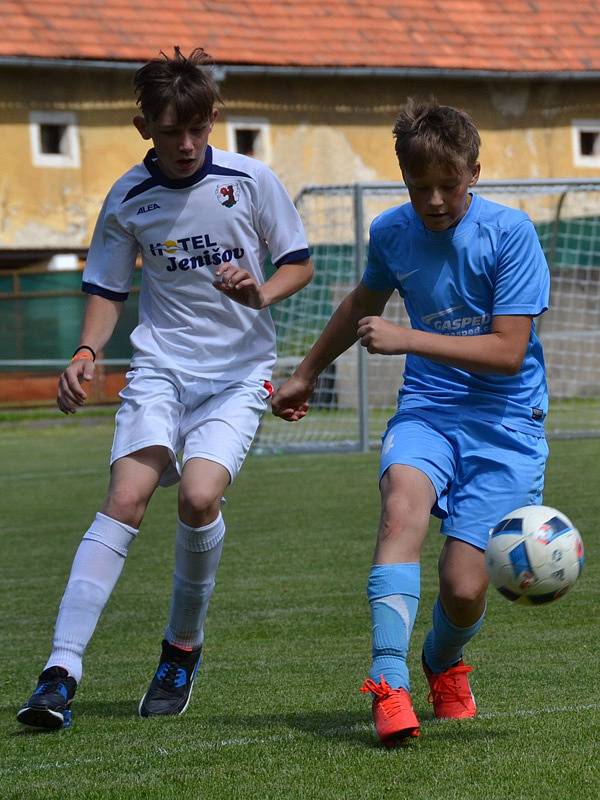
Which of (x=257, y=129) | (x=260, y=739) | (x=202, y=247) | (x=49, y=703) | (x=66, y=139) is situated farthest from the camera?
(x=257, y=129)

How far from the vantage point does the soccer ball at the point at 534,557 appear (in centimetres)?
400

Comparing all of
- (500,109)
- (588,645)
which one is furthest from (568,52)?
(588,645)

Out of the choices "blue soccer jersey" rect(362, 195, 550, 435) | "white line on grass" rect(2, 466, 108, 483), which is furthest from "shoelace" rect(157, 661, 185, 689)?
"white line on grass" rect(2, 466, 108, 483)

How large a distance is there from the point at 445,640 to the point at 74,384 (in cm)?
136

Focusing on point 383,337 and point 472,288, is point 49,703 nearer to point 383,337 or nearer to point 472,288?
point 383,337

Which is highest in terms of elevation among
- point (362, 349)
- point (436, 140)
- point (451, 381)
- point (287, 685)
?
point (436, 140)

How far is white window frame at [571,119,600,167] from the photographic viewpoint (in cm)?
2895

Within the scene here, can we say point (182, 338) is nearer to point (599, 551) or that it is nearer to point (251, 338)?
point (251, 338)

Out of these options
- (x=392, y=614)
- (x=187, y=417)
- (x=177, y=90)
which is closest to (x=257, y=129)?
(x=187, y=417)

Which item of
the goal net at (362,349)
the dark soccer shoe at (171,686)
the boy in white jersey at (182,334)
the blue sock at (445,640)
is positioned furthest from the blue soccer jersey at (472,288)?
the goal net at (362,349)

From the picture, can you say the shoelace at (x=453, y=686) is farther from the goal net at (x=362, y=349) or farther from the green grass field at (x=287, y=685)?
the goal net at (x=362, y=349)

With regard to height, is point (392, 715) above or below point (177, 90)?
below

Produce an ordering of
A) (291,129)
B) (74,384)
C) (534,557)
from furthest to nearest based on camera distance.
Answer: (291,129)
(74,384)
(534,557)

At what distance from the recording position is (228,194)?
4965mm
